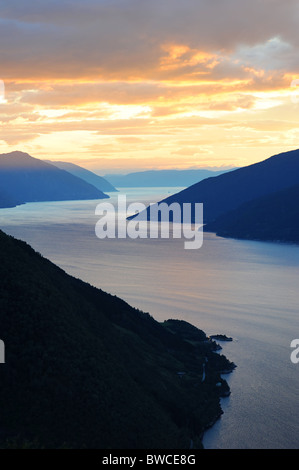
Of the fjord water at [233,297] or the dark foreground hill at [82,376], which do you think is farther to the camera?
the fjord water at [233,297]

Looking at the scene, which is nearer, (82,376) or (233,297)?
(82,376)

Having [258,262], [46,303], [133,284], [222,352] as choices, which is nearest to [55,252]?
[133,284]

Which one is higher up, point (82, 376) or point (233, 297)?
point (82, 376)
